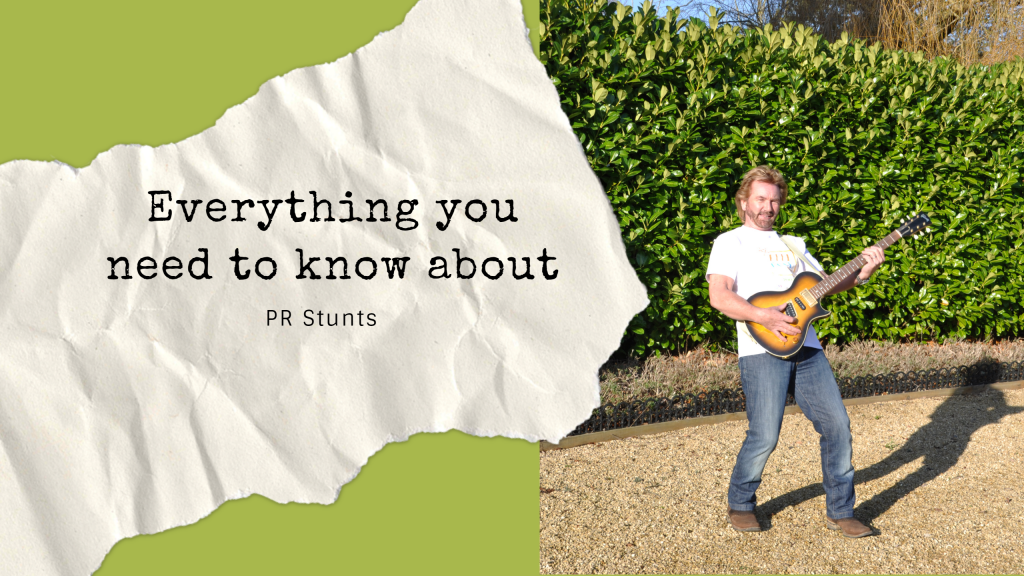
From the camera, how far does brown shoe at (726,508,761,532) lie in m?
3.54

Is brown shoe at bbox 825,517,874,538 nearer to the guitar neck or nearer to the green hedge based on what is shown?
the guitar neck

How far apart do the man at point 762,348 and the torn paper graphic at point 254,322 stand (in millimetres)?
1881

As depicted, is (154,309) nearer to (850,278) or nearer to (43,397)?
(43,397)

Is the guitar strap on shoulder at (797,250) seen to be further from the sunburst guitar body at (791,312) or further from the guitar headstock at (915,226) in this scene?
the guitar headstock at (915,226)

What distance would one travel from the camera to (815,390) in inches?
131

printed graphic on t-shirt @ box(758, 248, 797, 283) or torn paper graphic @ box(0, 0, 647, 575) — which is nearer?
torn paper graphic @ box(0, 0, 647, 575)

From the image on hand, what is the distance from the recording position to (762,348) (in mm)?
3270

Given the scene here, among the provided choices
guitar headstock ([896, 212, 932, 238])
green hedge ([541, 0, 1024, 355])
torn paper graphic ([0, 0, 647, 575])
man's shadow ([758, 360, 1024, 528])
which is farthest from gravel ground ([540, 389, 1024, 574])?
torn paper graphic ([0, 0, 647, 575])

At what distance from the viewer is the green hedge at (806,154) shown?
5.25m

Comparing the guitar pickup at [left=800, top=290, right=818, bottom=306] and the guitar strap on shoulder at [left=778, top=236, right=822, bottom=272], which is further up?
the guitar strap on shoulder at [left=778, top=236, right=822, bottom=272]

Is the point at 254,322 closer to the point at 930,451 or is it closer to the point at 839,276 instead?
the point at 839,276

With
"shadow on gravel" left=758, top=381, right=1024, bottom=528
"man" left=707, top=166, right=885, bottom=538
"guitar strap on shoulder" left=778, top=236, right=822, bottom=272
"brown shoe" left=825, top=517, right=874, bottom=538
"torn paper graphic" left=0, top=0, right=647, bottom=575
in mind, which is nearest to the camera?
"torn paper graphic" left=0, top=0, right=647, bottom=575

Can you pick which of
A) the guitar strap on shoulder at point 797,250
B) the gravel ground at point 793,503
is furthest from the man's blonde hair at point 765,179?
the gravel ground at point 793,503

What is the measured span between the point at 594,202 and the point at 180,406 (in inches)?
40.7
